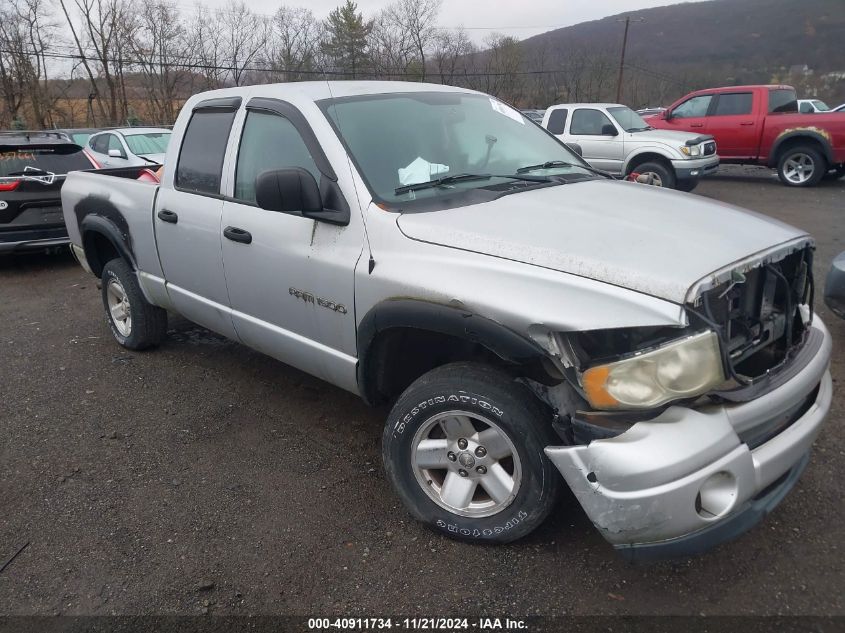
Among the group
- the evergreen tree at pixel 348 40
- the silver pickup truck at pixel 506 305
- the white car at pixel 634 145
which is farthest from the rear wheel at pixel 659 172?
the evergreen tree at pixel 348 40

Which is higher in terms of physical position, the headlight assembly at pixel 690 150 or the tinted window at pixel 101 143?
the tinted window at pixel 101 143

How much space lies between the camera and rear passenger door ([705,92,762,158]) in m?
12.8

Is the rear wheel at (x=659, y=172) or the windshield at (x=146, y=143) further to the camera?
the windshield at (x=146, y=143)

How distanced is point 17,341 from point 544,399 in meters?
4.86

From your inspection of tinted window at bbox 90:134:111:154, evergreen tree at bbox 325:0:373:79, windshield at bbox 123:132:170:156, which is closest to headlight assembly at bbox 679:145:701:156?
windshield at bbox 123:132:170:156

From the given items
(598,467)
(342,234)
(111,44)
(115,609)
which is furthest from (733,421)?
(111,44)

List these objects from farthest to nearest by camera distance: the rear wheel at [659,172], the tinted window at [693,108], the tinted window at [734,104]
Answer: the tinted window at [693,108] < the tinted window at [734,104] < the rear wheel at [659,172]

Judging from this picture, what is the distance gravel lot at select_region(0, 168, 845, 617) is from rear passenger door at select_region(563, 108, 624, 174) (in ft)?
26.5

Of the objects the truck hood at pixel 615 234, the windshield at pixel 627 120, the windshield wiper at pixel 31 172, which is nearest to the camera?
the truck hood at pixel 615 234

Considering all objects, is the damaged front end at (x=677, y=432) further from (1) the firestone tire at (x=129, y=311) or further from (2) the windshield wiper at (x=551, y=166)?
(1) the firestone tire at (x=129, y=311)

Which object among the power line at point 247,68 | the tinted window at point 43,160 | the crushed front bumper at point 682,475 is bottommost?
the crushed front bumper at point 682,475

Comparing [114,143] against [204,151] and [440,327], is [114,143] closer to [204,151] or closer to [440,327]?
[204,151]

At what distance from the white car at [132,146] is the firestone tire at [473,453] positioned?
32.6 feet

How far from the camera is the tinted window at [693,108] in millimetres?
13344
